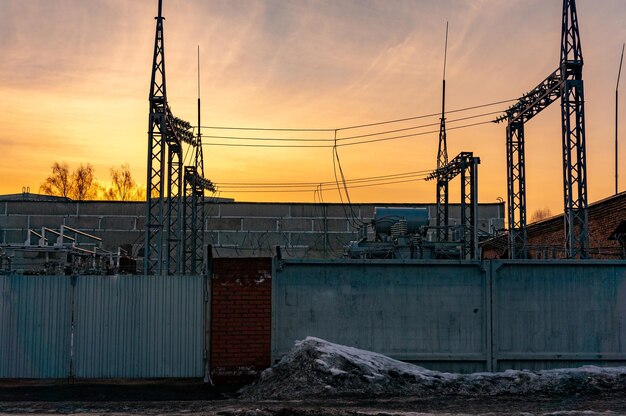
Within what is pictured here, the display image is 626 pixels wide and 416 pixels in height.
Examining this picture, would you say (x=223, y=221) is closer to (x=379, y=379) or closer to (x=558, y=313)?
(x=558, y=313)

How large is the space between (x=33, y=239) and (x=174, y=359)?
3950cm

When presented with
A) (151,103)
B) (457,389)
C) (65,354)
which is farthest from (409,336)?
(151,103)

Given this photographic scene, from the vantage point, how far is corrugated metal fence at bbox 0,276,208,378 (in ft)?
45.3

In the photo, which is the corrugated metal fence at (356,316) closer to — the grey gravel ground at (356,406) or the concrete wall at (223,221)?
the grey gravel ground at (356,406)

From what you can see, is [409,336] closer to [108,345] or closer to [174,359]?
[174,359]

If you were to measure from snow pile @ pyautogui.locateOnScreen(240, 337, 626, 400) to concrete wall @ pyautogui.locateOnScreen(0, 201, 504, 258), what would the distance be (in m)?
32.8

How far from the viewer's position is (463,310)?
14.4 m

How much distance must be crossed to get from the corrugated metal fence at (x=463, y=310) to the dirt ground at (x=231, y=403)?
1728 millimetres

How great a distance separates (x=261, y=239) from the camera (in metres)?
46.1

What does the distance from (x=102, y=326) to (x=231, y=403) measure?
11.7ft

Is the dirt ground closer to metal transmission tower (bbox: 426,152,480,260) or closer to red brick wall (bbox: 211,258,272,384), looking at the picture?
red brick wall (bbox: 211,258,272,384)

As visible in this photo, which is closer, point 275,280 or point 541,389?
point 541,389

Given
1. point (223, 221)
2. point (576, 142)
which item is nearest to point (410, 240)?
point (576, 142)

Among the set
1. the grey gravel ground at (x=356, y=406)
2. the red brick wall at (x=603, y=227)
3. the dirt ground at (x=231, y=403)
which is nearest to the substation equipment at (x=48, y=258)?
the dirt ground at (x=231, y=403)
